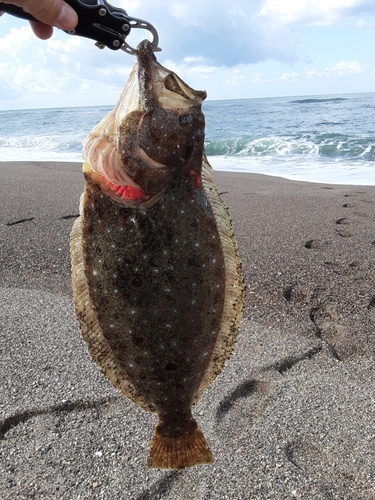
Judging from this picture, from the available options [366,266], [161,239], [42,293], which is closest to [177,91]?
[161,239]

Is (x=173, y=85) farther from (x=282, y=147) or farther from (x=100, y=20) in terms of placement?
(x=282, y=147)

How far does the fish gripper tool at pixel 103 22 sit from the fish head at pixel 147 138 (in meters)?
0.10

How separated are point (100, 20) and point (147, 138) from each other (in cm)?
49

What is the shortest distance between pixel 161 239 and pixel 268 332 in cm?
289

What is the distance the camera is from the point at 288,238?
632 centimetres

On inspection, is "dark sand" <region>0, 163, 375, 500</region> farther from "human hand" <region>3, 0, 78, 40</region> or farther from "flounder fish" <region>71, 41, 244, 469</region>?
"human hand" <region>3, 0, 78, 40</region>

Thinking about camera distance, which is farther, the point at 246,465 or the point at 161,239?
the point at 246,465

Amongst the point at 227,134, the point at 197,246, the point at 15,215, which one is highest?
the point at 197,246

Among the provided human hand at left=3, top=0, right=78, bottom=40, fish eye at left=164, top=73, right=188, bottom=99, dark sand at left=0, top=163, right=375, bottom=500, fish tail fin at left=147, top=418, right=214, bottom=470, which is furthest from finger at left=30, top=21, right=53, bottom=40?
dark sand at left=0, top=163, right=375, bottom=500

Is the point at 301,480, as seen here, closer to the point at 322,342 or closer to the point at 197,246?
the point at 322,342

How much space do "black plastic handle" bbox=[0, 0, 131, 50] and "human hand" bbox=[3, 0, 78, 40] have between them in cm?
4

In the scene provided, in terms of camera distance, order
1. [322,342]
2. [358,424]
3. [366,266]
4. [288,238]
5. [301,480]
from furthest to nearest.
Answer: [288,238], [366,266], [322,342], [358,424], [301,480]

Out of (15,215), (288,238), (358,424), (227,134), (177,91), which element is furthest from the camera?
(227,134)

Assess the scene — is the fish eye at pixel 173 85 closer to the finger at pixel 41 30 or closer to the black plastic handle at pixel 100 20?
the black plastic handle at pixel 100 20
